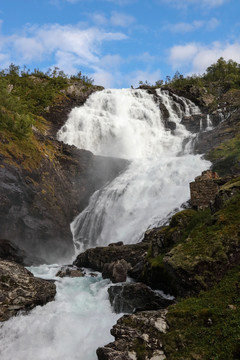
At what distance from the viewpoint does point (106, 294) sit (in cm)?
1267

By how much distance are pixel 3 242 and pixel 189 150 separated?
29.9 meters

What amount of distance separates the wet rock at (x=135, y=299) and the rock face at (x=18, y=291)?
2.99m

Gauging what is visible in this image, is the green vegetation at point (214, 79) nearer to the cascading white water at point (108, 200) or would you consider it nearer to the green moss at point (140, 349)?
the cascading white water at point (108, 200)

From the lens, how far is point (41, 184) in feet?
90.3

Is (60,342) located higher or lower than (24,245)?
lower

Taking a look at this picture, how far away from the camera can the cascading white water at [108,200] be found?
372 inches

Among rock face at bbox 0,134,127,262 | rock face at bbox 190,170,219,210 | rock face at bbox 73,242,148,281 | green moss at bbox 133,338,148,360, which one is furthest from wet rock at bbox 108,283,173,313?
rock face at bbox 0,134,127,262

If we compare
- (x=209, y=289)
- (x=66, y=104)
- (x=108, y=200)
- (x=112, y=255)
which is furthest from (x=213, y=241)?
(x=66, y=104)

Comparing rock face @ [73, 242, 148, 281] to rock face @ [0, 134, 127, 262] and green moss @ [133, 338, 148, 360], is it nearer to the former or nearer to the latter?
rock face @ [0, 134, 127, 262]

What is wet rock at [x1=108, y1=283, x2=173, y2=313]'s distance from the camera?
34.4 ft

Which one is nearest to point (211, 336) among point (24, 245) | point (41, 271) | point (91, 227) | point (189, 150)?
point (41, 271)

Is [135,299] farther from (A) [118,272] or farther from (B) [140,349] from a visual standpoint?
(B) [140,349]

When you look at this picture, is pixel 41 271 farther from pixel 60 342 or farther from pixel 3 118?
pixel 3 118

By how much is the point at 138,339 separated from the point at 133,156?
130ft
